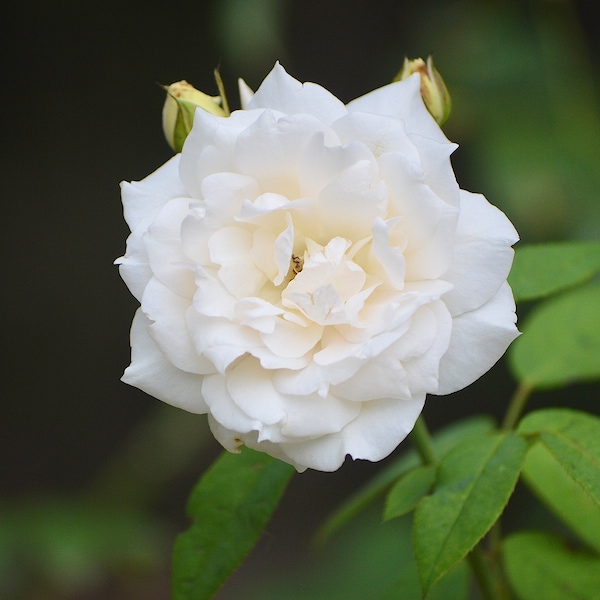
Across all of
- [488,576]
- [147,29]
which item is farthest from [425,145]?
[147,29]

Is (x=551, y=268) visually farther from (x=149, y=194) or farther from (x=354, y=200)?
(x=149, y=194)

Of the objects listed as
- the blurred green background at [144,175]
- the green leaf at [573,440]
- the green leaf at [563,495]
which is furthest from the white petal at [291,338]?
the blurred green background at [144,175]

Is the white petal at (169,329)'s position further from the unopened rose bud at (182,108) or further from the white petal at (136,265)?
the unopened rose bud at (182,108)

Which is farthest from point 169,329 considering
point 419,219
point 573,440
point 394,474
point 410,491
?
Answer: point 394,474

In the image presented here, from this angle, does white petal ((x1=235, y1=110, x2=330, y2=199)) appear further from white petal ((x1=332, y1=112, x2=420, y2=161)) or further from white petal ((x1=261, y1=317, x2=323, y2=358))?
white petal ((x1=261, y1=317, x2=323, y2=358))

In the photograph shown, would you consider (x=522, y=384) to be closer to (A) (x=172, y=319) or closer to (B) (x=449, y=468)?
(B) (x=449, y=468)

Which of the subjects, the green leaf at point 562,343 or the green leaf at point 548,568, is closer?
the green leaf at point 548,568

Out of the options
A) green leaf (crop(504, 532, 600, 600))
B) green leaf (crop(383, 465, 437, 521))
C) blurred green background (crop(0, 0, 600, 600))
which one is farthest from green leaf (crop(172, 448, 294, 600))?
blurred green background (crop(0, 0, 600, 600))
